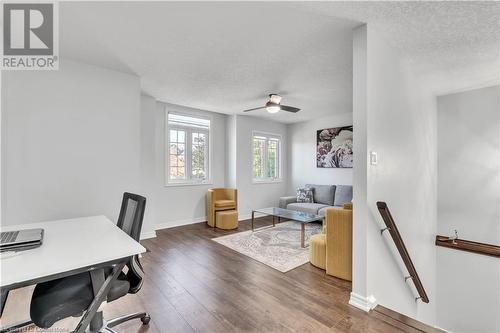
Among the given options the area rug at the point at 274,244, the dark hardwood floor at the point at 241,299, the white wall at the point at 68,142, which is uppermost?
the white wall at the point at 68,142

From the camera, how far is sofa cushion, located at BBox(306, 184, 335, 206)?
548cm

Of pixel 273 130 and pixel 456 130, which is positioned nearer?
pixel 456 130

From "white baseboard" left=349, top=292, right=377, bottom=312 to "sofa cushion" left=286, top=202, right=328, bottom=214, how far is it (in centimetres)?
289

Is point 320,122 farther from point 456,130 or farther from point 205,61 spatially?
point 205,61

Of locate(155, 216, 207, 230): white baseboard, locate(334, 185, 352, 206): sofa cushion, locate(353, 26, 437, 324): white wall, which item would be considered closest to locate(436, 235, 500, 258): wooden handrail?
locate(353, 26, 437, 324): white wall

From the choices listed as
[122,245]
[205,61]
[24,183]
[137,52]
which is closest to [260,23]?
[205,61]

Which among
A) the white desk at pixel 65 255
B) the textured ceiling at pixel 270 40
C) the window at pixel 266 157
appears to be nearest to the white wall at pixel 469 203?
the textured ceiling at pixel 270 40

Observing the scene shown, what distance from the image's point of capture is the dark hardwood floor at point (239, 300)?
71.5 inches

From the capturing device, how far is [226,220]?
4.69m

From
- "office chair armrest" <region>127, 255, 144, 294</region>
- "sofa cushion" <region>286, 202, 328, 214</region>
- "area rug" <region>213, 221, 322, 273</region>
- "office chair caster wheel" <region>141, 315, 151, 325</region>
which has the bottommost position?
"area rug" <region>213, 221, 322, 273</region>

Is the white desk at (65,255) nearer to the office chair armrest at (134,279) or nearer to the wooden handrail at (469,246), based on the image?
the office chair armrest at (134,279)

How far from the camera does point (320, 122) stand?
238 inches

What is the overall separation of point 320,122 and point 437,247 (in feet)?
11.6

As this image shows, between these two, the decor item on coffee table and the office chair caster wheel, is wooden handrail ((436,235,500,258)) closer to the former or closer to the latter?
the decor item on coffee table
